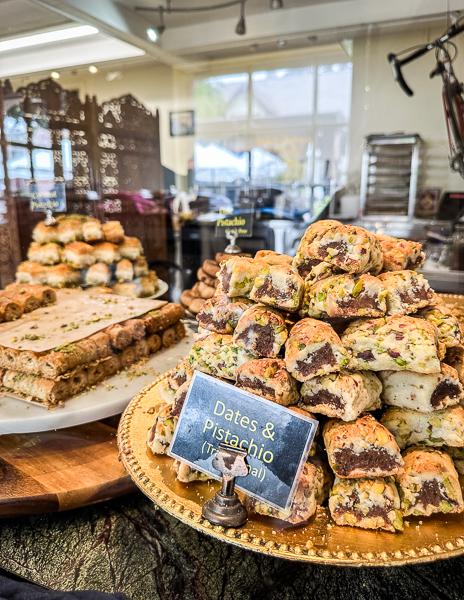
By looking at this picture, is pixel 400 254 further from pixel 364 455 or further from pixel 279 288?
pixel 364 455

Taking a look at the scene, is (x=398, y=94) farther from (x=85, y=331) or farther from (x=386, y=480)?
(x=386, y=480)

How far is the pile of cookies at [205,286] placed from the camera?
2152 millimetres

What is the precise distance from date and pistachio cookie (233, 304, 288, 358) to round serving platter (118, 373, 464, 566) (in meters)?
0.30

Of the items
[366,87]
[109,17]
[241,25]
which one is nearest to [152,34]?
[109,17]

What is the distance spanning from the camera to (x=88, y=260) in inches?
105

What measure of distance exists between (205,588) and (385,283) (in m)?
0.74

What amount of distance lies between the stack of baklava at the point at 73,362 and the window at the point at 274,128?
5.05 meters

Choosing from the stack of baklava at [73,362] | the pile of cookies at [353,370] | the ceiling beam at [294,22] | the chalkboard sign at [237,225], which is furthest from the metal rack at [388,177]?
the pile of cookies at [353,370]

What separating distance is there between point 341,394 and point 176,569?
56 cm

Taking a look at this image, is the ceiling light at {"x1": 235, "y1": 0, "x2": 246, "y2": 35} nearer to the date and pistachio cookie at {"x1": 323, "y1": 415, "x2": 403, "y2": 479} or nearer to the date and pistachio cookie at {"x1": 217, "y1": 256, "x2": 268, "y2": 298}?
the date and pistachio cookie at {"x1": 217, "y1": 256, "x2": 268, "y2": 298}

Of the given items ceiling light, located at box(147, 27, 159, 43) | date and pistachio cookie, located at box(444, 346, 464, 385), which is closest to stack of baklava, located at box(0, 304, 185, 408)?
date and pistachio cookie, located at box(444, 346, 464, 385)

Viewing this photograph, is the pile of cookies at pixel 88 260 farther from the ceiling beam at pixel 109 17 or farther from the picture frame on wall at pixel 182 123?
the picture frame on wall at pixel 182 123

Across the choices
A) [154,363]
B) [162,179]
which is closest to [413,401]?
[154,363]

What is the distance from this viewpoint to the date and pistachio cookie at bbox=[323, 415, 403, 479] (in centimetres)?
85
